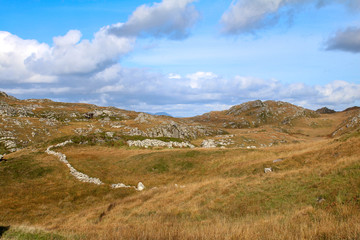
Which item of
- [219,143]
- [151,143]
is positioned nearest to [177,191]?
[151,143]

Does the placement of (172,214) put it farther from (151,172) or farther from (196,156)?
(196,156)

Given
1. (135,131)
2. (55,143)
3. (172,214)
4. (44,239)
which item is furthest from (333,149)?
(135,131)

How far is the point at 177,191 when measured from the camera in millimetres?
27500

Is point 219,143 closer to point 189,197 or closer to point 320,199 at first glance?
point 189,197

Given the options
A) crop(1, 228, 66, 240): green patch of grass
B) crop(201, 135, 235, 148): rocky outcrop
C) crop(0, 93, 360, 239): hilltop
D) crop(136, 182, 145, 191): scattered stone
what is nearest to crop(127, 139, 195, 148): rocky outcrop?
crop(0, 93, 360, 239): hilltop

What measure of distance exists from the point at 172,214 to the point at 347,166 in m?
16.5

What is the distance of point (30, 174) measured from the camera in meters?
39.9

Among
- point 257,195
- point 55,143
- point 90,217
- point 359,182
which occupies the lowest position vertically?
point 90,217

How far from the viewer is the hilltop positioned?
37.2 feet

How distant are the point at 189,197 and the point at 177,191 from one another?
413cm

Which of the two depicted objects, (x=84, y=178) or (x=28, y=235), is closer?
(x=28, y=235)

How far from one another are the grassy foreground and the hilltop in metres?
0.09

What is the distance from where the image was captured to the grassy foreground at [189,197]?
10.9m

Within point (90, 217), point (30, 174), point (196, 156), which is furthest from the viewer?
point (196, 156)
